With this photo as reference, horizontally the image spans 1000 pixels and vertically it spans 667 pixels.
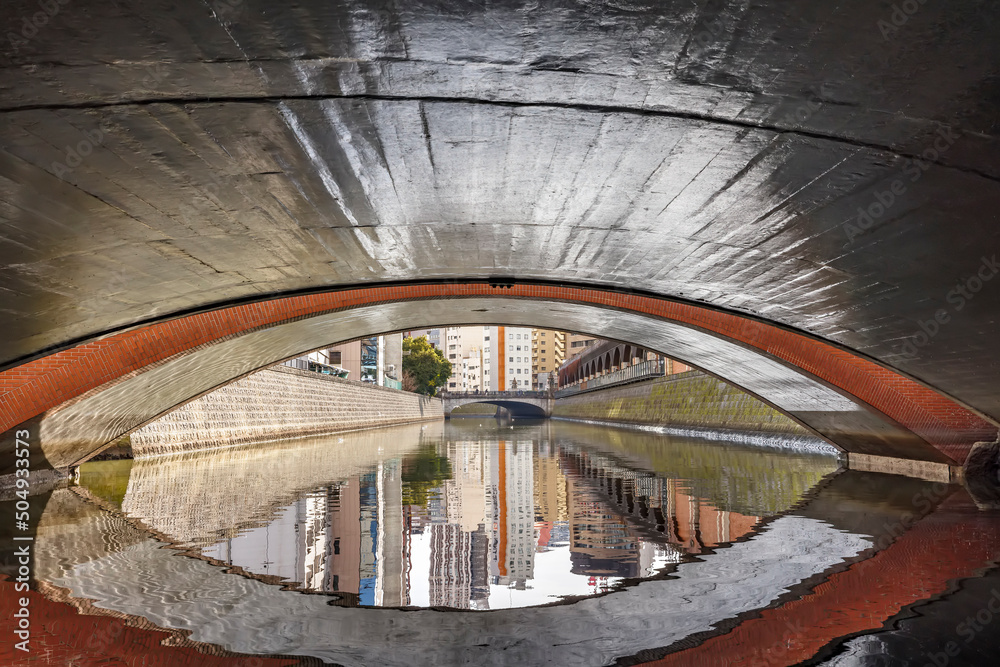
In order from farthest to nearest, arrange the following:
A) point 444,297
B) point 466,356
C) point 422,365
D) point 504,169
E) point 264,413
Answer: point 466,356, point 422,365, point 264,413, point 444,297, point 504,169

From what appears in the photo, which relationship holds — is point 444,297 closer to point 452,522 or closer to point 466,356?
point 452,522

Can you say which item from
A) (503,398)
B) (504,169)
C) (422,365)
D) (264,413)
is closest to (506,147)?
(504,169)

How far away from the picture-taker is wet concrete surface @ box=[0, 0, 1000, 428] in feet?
11.3

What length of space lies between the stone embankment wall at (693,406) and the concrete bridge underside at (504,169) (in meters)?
9.69

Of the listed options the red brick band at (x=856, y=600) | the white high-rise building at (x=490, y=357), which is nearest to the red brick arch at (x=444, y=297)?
the red brick band at (x=856, y=600)

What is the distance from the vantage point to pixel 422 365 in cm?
7956

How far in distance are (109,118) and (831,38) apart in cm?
403

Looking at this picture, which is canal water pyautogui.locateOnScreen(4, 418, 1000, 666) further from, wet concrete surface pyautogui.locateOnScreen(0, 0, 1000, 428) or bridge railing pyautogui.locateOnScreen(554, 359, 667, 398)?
bridge railing pyautogui.locateOnScreen(554, 359, 667, 398)

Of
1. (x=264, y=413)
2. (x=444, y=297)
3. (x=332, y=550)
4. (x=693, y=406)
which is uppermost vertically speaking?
(x=444, y=297)

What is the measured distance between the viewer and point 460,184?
6.14m

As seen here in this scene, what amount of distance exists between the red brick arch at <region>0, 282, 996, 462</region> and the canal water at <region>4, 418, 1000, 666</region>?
1380 mm

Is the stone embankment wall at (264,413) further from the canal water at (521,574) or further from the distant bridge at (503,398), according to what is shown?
the distant bridge at (503,398)

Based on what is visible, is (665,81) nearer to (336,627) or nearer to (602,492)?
(336,627)

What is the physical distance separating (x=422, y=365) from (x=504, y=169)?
74465 millimetres
